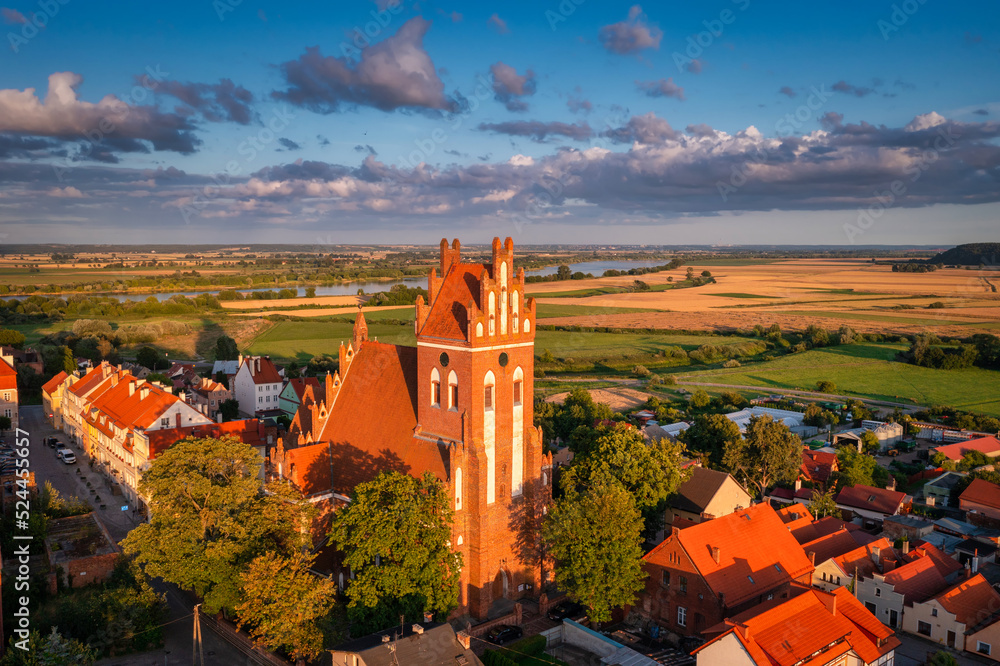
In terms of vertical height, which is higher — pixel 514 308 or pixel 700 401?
pixel 514 308

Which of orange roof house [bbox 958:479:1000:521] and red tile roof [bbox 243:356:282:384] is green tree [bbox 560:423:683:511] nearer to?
orange roof house [bbox 958:479:1000:521]

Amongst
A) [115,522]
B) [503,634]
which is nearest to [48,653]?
[503,634]

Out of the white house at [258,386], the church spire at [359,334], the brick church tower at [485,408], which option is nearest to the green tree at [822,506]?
the brick church tower at [485,408]

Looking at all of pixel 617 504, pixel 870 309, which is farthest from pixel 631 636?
pixel 870 309

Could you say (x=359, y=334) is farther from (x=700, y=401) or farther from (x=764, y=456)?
(x=700, y=401)

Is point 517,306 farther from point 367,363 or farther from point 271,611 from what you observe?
→ point 271,611
